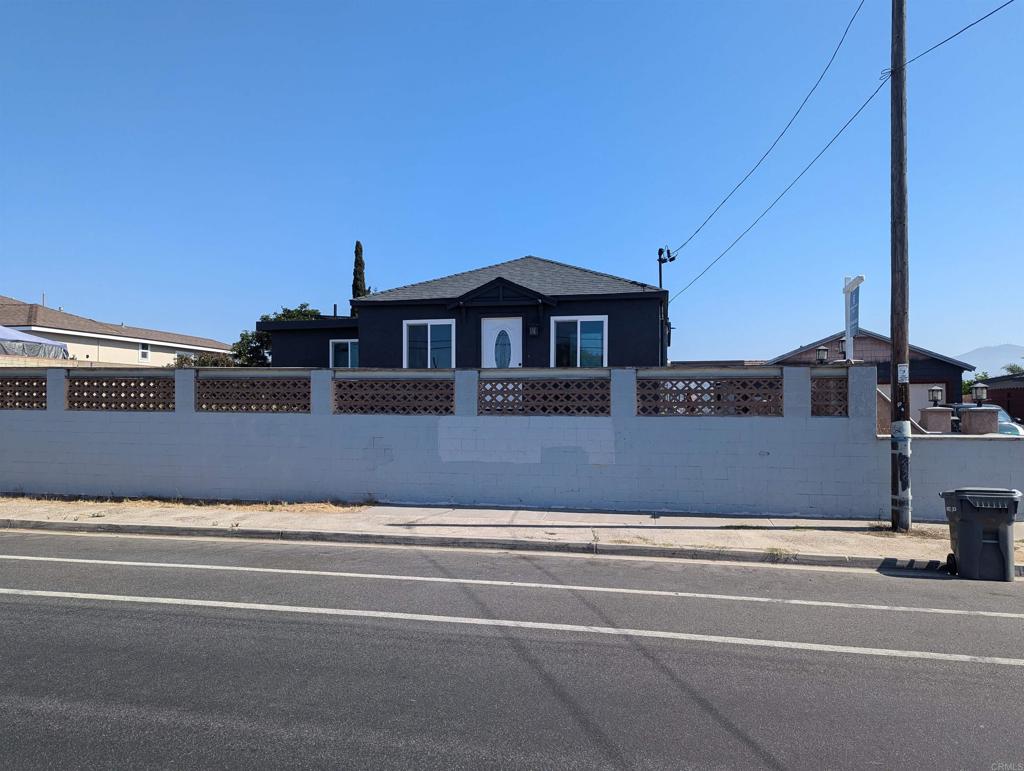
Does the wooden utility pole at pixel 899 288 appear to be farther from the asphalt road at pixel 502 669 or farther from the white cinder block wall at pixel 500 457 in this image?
the asphalt road at pixel 502 669

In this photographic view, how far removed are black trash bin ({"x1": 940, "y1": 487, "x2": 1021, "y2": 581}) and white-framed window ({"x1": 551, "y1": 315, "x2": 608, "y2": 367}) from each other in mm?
9263

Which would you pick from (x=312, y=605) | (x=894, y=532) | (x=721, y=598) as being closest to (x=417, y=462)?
(x=312, y=605)

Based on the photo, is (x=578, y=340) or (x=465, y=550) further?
(x=578, y=340)

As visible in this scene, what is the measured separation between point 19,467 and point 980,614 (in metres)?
15.2

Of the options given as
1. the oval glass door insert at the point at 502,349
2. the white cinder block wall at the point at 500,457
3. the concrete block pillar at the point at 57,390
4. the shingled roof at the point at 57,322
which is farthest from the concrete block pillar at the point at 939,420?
the shingled roof at the point at 57,322

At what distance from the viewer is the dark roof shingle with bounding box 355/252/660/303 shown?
16203mm

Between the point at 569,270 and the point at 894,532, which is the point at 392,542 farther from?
the point at 569,270

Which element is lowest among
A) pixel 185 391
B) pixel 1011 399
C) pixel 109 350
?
pixel 1011 399

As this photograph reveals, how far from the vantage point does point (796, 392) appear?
10.4 meters

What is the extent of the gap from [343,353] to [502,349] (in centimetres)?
550

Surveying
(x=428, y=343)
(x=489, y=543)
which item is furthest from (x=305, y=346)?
(x=489, y=543)

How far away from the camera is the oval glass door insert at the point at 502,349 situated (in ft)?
54.0

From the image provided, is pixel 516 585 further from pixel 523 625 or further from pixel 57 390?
pixel 57 390

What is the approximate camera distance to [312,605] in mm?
5957
